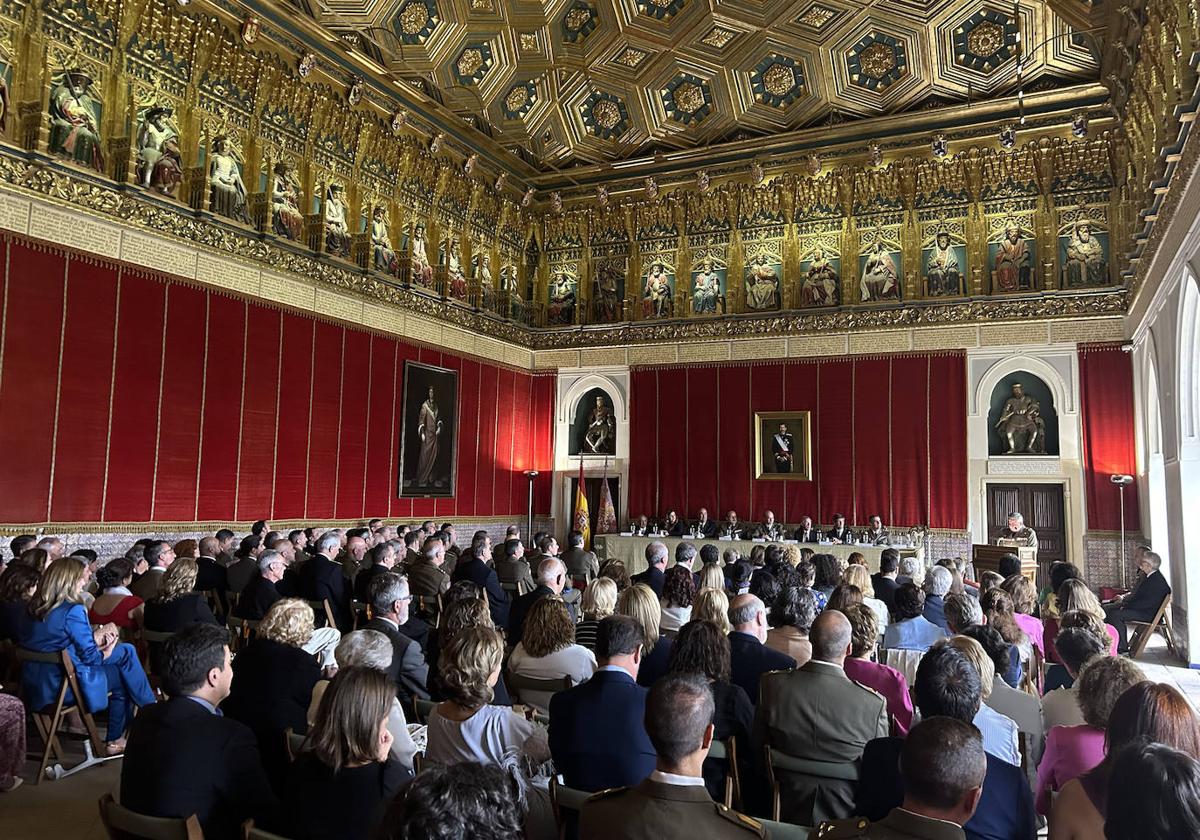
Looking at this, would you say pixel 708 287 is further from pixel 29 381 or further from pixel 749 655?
pixel 749 655

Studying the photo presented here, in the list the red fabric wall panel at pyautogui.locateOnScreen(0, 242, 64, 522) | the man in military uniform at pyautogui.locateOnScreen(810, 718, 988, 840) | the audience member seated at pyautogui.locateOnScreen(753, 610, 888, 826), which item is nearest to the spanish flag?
the red fabric wall panel at pyautogui.locateOnScreen(0, 242, 64, 522)

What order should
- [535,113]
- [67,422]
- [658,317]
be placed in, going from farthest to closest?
[658,317] < [535,113] < [67,422]

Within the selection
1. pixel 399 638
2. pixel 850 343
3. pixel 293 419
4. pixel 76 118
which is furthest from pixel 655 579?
pixel 850 343

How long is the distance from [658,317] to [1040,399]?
28.2ft

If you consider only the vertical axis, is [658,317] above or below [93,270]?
above

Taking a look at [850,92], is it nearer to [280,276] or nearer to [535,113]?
[535,113]

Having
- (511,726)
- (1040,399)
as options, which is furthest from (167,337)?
(1040,399)

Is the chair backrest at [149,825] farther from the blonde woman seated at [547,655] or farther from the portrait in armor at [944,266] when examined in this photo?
the portrait in armor at [944,266]

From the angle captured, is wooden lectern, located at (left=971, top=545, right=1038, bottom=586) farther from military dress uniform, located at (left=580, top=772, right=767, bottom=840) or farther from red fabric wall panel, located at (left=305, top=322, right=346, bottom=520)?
military dress uniform, located at (left=580, top=772, right=767, bottom=840)

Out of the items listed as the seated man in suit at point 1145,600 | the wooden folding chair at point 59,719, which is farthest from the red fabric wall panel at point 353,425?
the seated man in suit at point 1145,600

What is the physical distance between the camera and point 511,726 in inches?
125

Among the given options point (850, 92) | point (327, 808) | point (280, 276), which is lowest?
point (327, 808)

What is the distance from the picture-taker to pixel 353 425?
1480 centimetres

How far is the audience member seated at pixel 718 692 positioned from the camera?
11.8ft
